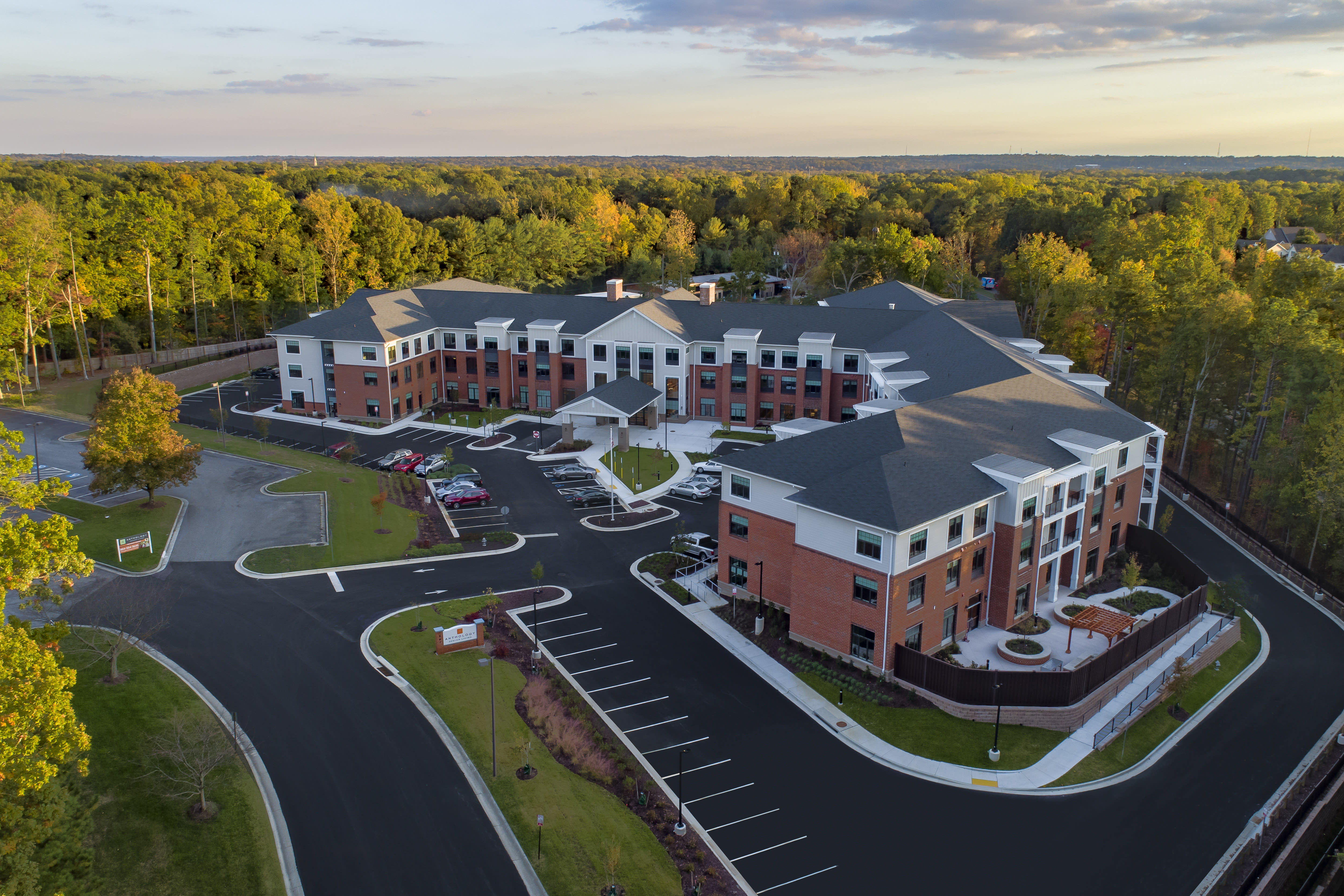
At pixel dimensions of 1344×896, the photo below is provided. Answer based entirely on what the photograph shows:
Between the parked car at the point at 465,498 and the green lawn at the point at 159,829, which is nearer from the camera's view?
the green lawn at the point at 159,829

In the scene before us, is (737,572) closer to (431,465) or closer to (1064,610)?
(1064,610)

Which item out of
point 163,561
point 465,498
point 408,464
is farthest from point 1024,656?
point 408,464

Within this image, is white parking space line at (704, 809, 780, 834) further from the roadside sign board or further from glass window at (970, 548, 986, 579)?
the roadside sign board

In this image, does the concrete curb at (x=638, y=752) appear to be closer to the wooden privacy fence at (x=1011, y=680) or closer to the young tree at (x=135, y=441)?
the wooden privacy fence at (x=1011, y=680)

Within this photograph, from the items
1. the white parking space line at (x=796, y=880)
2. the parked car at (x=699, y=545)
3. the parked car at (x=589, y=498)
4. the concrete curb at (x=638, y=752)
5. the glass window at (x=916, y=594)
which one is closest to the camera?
the white parking space line at (x=796, y=880)

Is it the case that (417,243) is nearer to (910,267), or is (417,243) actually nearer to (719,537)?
(910,267)

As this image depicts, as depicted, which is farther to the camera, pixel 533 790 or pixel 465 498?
pixel 465 498

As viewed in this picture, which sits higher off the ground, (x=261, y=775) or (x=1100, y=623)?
(x=1100, y=623)

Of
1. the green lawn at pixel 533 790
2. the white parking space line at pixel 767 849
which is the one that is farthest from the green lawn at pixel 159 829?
the white parking space line at pixel 767 849
